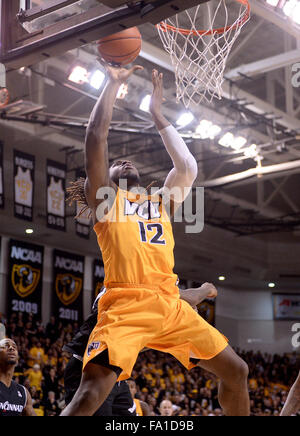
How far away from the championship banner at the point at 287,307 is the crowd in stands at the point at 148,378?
3.25m

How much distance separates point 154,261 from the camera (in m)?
3.70

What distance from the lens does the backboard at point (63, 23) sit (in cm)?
378

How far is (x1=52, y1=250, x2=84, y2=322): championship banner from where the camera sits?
17.8 m

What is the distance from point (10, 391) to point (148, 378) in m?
10.7

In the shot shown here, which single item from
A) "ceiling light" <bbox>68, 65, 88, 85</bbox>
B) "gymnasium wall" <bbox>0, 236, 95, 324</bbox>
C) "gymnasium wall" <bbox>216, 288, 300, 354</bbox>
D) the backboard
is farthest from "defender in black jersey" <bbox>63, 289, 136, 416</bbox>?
"gymnasium wall" <bbox>216, 288, 300, 354</bbox>

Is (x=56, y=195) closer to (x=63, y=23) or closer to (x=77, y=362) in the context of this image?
(x=63, y=23)

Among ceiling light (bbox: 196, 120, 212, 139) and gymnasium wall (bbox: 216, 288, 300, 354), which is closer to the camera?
ceiling light (bbox: 196, 120, 212, 139)

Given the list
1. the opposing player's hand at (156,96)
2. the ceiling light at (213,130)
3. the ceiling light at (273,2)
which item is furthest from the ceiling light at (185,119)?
the opposing player's hand at (156,96)

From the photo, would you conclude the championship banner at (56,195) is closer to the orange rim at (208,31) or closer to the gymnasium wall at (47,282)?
the gymnasium wall at (47,282)

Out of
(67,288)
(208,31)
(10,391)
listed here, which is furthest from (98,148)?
(67,288)

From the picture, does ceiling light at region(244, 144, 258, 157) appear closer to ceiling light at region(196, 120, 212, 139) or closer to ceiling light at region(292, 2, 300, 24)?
ceiling light at region(196, 120, 212, 139)

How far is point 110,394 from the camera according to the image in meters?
Answer: 4.22

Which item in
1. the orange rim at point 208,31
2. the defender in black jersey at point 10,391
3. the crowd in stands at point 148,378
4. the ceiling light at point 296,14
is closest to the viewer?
the defender in black jersey at point 10,391

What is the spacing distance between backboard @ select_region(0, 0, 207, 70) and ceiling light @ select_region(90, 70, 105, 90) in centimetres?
637
